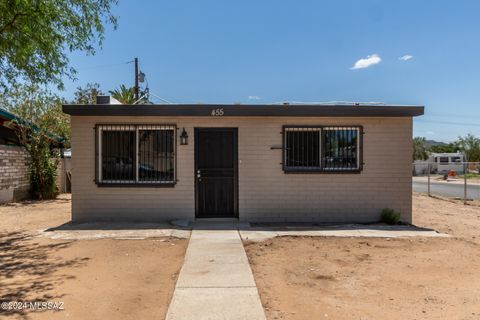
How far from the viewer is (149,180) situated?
9.16m

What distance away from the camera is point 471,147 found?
53906mm

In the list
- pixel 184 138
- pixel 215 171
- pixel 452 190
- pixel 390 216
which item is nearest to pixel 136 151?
pixel 184 138

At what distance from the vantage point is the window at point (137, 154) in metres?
9.14

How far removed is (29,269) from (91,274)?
0.97 meters

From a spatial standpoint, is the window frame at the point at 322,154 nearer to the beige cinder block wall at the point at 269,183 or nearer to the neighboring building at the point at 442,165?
the beige cinder block wall at the point at 269,183

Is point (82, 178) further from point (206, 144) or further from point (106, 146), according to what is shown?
point (206, 144)

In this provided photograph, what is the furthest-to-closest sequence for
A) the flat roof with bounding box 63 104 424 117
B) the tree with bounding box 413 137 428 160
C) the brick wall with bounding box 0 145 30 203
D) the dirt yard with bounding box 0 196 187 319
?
the tree with bounding box 413 137 428 160
the brick wall with bounding box 0 145 30 203
the flat roof with bounding box 63 104 424 117
the dirt yard with bounding box 0 196 187 319

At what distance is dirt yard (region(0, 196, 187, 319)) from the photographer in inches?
163

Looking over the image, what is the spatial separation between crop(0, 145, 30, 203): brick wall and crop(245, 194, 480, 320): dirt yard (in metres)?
10.1

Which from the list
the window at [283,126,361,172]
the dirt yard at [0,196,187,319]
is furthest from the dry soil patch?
the window at [283,126,361,172]

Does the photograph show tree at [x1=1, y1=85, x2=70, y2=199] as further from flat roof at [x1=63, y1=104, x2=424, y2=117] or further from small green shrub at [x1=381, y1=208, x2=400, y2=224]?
small green shrub at [x1=381, y1=208, x2=400, y2=224]

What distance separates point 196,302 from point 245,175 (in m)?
5.08

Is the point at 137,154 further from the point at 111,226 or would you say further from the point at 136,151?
the point at 111,226

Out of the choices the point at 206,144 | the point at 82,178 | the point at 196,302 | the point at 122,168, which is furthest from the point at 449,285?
the point at 82,178
